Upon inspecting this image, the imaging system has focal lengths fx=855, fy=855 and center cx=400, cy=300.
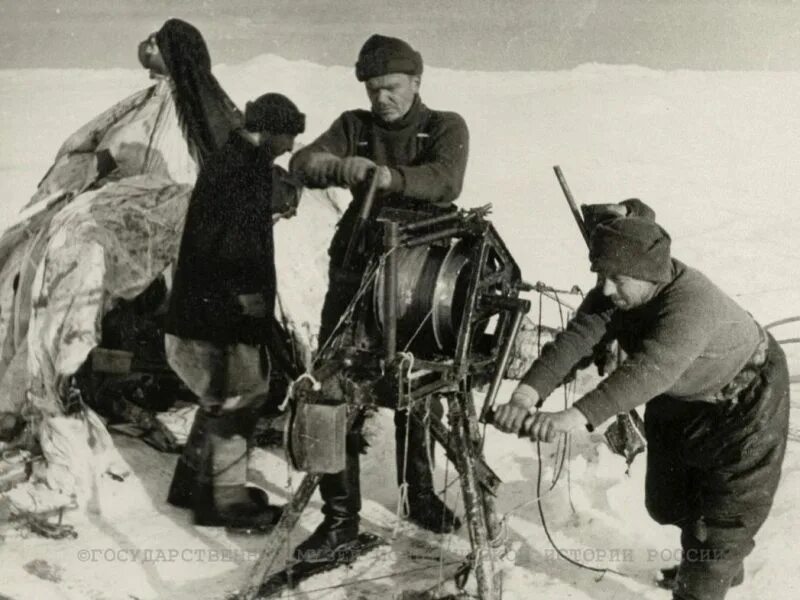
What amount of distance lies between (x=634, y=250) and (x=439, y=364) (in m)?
0.87

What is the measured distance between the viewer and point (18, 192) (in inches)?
346

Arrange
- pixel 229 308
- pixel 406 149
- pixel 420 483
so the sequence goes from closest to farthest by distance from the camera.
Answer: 1. pixel 406 149
2. pixel 229 308
3. pixel 420 483

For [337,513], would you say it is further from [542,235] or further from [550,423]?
[542,235]

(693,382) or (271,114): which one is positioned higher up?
(271,114)

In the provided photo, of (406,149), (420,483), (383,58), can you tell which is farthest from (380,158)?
(420,483)

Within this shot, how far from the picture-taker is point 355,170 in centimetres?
344

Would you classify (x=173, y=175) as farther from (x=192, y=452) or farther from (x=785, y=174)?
(x=785, y=174)

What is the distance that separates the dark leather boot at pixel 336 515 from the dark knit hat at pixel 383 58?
1711 mm

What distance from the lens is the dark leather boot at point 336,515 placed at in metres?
4.06

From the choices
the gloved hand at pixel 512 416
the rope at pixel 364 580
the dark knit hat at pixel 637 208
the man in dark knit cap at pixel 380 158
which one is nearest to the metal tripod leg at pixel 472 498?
the gloved hand at pixel 512 416

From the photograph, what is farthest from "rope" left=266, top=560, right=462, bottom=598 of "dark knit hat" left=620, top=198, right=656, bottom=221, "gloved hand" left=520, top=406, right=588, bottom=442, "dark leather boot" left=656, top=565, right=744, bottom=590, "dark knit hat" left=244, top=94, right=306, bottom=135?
"dark knit hat" left=244, top=94, right=306, bottom=135

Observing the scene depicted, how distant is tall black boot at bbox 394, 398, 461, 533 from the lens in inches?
178

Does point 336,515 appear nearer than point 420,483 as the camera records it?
Yes

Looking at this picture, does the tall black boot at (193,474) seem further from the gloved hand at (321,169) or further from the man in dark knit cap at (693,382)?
the man in dark knit cap at (693,382)
